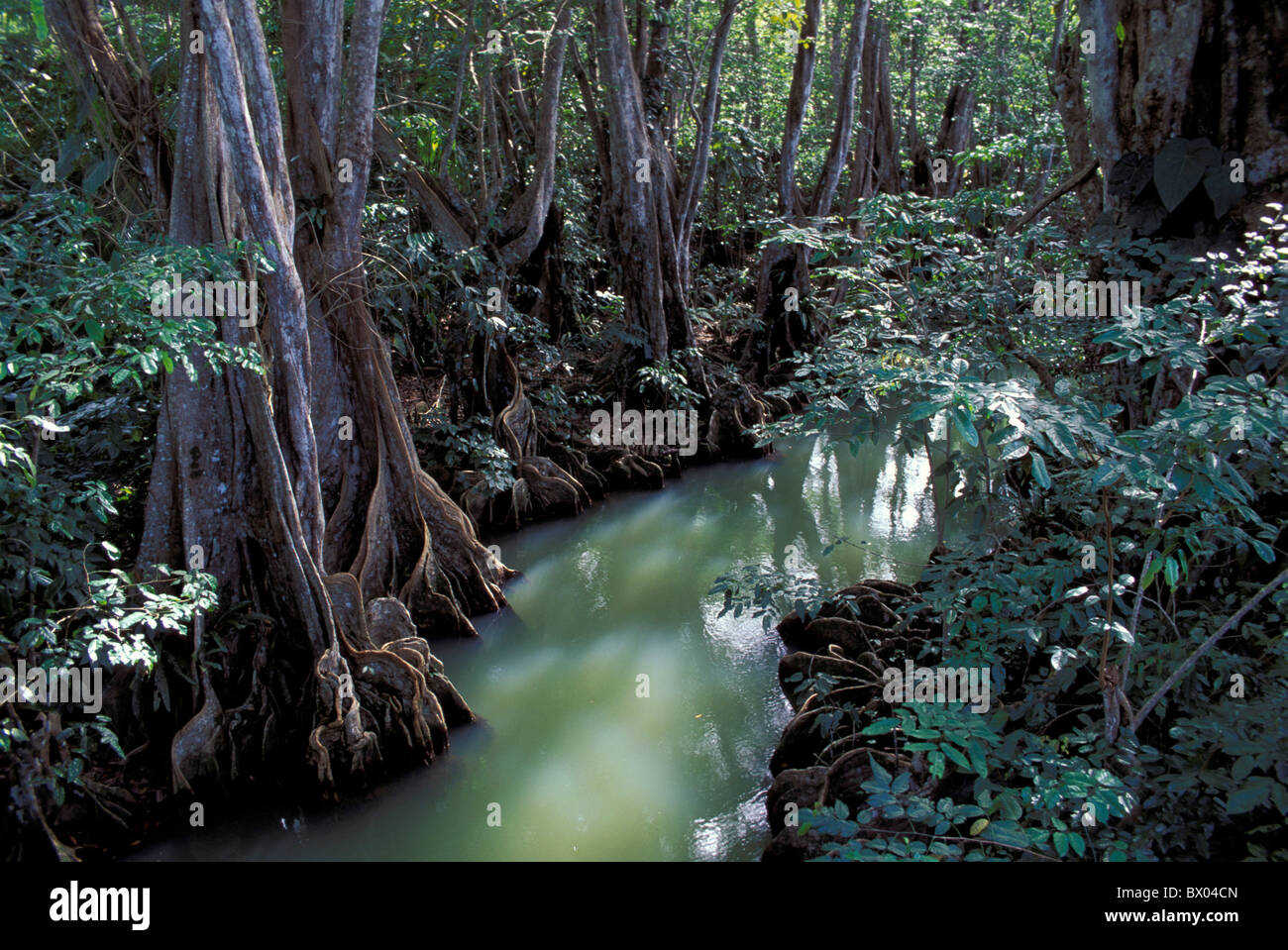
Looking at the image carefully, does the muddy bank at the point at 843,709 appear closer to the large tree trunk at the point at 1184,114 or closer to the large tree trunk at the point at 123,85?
the large tree trunk at the point at 1184,114

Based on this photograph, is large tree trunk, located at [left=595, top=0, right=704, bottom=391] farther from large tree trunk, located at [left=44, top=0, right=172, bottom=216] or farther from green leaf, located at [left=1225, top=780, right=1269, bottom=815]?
green leaf, located at [left=1225, top=780, right=1269, bottom=815]

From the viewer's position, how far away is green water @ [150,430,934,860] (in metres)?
4.19

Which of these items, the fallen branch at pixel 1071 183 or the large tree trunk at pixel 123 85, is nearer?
the fallen branch at pixel 1071 183

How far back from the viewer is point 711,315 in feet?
45.3

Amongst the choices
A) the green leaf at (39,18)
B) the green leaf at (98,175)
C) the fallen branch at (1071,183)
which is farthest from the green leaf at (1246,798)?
the green leaf at (39,18)

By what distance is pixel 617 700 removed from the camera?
5492 millimetres

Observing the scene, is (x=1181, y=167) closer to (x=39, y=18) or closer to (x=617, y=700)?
(x=617, y=700)

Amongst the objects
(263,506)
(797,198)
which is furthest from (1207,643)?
(797,198)

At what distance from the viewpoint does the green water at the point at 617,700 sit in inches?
165

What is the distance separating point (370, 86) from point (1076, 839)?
227 inches

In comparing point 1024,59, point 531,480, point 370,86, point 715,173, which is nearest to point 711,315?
point 715,173

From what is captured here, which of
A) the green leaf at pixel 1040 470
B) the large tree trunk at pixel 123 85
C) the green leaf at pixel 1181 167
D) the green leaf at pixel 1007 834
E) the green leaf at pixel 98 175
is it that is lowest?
the green leaf at pixel 1007 834

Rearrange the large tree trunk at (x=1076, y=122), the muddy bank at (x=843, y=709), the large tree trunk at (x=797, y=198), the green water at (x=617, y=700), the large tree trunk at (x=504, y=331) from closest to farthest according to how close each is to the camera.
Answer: the muddy bank at (x=843, y=709) → the large tree trunk at (x=1076, y=122) → the green water at (x=617, y=700) → the large tree trunk at (x=504, y=331) → the large tree trunk at (x=797, y=198)

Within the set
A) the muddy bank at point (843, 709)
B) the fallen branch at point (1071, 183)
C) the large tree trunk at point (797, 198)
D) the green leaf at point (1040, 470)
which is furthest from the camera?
the large tree trunk at point (797, 198)
